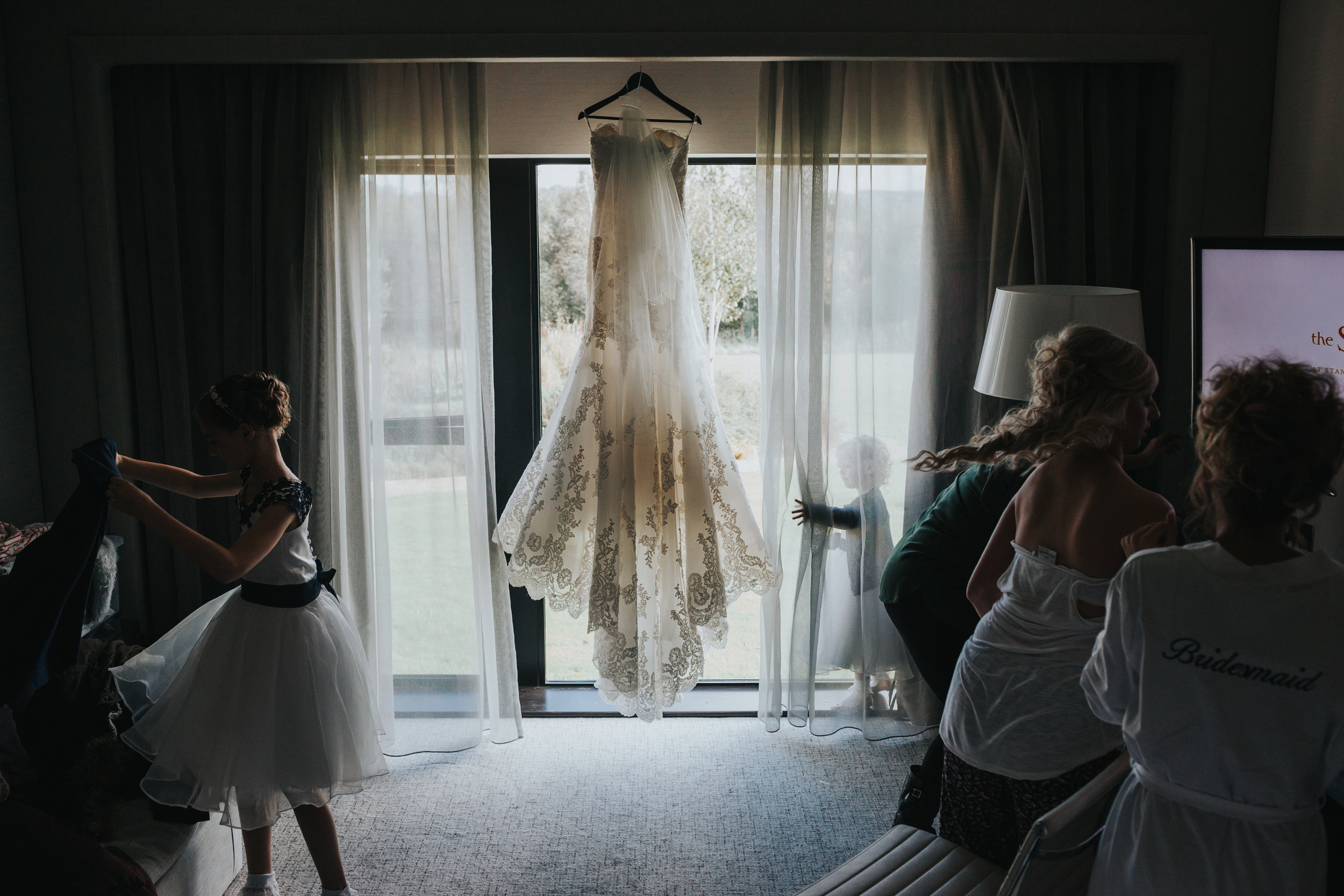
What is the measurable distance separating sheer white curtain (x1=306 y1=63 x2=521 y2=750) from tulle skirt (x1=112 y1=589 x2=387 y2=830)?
0.69 meters

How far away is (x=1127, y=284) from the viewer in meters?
2.64

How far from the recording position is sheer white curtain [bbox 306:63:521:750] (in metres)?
2.59

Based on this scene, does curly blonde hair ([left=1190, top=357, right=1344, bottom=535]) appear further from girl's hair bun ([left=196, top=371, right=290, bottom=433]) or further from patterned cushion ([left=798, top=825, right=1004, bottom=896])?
girl's hair bun ([left=196, top=371, right=290, bottom=433])

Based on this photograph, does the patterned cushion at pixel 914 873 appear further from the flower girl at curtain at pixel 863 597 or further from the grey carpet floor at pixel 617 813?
the flower girl at curtain at pixel 863 597

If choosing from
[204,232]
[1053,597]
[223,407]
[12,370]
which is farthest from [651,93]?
[12,370]

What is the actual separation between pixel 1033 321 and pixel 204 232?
2.27 meters

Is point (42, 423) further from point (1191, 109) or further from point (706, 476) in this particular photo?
point (1191, 109)

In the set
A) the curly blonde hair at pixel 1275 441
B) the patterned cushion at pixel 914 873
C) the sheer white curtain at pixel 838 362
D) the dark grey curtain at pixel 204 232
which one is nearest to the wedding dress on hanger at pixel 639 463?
the sheer white curtain at pixel 838 362

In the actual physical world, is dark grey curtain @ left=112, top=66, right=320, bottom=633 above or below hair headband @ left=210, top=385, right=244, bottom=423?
above

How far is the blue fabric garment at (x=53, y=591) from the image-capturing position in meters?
1.82

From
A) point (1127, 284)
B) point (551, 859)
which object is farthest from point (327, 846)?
point (1127, 284)

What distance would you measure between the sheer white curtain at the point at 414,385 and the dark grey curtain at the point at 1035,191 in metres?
1.33

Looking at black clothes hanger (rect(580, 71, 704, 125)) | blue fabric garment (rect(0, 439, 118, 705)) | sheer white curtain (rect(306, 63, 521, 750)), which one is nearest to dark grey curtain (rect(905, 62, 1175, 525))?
black clothes hanger (rect(580, 71, 704, 125))

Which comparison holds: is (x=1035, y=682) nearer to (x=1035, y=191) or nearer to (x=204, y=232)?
(x=1035, y=191)
